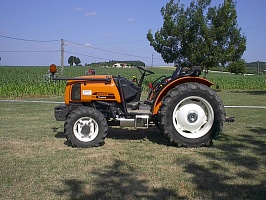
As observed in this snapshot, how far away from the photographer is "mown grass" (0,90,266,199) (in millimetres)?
3816

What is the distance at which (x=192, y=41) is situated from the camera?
2681 cm

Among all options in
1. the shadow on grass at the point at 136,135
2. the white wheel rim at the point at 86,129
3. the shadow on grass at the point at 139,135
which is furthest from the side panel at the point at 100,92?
the shadow on grass at the point at 139,135

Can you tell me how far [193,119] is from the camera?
6.03 meters

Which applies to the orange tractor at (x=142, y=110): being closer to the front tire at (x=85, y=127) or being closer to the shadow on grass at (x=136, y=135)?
the front tire at (x=85, y=127)

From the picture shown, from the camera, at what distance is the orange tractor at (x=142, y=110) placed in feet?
19.3

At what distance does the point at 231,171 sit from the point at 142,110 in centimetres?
226

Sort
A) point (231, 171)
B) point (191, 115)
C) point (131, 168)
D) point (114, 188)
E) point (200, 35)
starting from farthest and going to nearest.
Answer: point (200, 35)
point (191, 115)
point (131, 168)
point (231, 171)
point (114, 188)

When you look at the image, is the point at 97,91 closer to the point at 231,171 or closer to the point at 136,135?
the point at 136,135

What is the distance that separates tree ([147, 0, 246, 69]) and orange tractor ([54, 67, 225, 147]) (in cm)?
2042

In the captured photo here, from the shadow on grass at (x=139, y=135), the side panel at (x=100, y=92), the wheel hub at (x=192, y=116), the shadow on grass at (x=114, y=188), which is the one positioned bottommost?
Result: the shadow on grass at (x=114, y=188)

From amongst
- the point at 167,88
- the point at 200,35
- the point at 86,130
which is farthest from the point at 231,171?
the point at 200,35

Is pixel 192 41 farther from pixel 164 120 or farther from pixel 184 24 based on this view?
pixel 164 120

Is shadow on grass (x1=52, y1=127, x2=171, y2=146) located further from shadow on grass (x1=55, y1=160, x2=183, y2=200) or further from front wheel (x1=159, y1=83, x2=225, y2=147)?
shadow on grass (x1=55, y1=160, x2=183, y2=200)

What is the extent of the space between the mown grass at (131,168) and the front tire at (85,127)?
0.54ft
